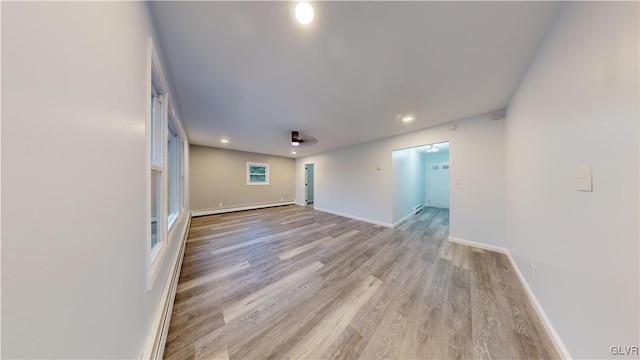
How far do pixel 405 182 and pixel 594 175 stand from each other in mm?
3673

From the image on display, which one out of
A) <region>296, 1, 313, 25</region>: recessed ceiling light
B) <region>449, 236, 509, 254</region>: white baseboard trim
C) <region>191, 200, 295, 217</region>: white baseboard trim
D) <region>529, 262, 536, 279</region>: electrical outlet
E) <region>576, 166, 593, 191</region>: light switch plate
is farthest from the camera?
<region>191, 200, 295, 217</region>: white baseboard trim

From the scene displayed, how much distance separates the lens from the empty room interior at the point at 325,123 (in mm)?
433

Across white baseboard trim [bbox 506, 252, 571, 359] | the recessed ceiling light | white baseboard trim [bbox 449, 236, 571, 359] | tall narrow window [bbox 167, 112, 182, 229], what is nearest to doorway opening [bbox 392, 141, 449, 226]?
white baseboard trim [bbox 449, 236, 571, 359]

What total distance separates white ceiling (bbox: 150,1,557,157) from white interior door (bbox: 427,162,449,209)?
380 cm

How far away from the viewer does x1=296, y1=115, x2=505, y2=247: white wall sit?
274cm

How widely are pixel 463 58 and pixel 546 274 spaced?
1.92 m

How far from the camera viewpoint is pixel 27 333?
1.13 feet

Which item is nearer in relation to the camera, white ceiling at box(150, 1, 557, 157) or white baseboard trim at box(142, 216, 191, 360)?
white baseboard trim at box(142, 216, 191, 360)

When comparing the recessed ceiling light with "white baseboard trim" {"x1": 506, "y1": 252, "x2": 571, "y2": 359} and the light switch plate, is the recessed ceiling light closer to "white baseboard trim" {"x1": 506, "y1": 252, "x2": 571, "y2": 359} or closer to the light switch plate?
the light switch plate

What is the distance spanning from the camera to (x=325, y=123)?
315 cm

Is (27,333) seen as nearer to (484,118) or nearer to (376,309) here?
(376,309)

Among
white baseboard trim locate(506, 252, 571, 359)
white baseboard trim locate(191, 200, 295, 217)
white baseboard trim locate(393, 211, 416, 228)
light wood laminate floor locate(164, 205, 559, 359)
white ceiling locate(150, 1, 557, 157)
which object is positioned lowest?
light wood laminate floor locate(164, 205, 559, 359)

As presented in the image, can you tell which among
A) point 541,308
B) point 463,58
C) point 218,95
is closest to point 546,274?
point 541,308

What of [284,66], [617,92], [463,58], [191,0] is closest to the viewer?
[617,92]
